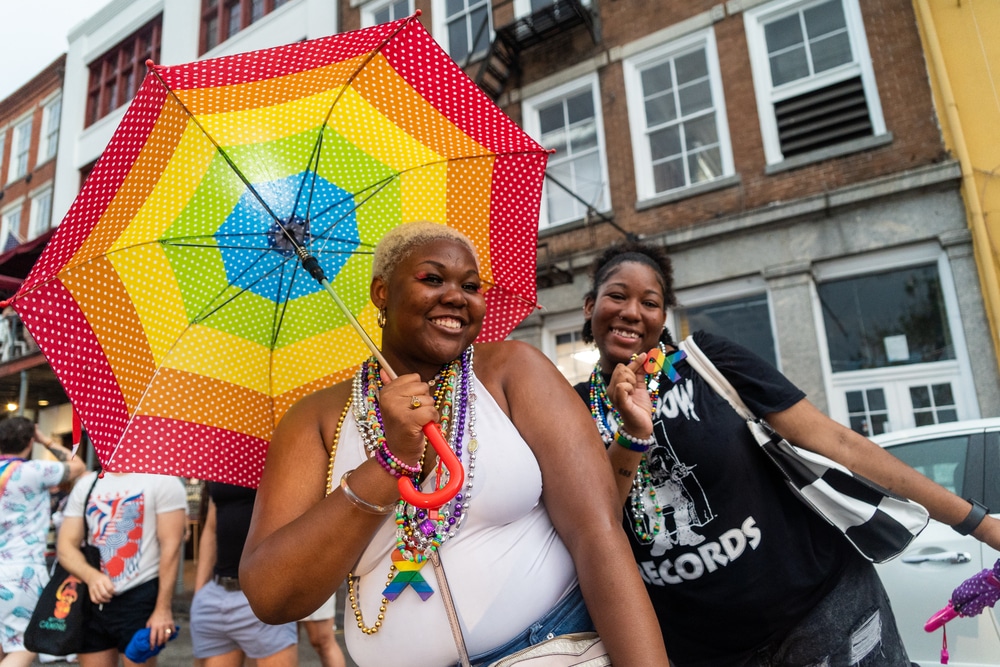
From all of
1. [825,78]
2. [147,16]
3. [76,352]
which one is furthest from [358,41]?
[147,16]

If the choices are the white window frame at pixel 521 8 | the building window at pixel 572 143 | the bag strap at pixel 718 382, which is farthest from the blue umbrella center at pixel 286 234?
the white window frame at pixel 521 8

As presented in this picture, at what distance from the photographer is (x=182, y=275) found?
1.93 metres

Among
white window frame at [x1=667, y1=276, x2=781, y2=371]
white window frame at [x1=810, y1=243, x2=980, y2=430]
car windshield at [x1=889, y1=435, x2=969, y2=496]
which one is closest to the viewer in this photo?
car windshield at [x1=889, y1=435, x2=969, y2=496]

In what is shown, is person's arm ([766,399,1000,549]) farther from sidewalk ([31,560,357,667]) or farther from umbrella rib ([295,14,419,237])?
sidewalk ([31,560,357,667])

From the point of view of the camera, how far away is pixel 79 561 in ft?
12.0

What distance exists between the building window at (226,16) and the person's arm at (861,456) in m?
15.6

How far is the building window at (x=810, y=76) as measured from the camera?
801cm

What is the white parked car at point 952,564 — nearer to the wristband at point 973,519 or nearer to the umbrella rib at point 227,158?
the wristband at point 973,519

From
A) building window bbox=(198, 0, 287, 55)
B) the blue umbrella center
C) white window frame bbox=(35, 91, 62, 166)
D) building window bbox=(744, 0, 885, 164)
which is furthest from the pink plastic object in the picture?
white window frame bbox=(35, 91, 62, 166)

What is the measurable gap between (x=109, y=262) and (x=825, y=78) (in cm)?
894

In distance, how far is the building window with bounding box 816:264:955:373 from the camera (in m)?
7.40

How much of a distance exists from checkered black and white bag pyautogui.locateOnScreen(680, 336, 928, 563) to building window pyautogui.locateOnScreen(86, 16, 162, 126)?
1901 centimetres

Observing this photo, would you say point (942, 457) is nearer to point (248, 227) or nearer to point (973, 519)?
point (973, 519)

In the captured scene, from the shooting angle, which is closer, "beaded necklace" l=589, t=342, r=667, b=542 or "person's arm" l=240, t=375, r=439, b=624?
"person's arm" l=240, t=375, r=439, b=624
